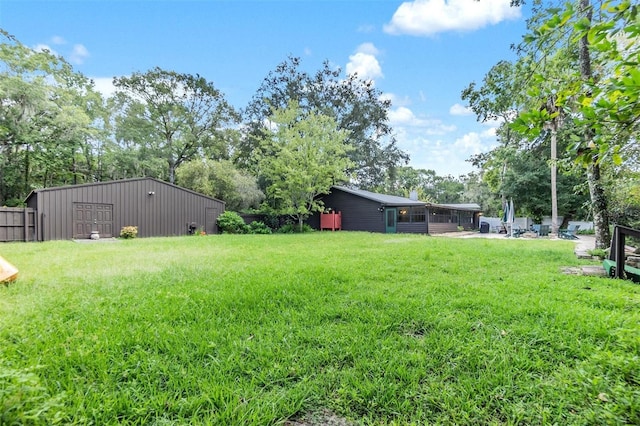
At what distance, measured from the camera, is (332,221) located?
20312 millimetres

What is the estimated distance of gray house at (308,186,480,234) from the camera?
18188 mm

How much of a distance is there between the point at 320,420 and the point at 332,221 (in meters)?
18.8

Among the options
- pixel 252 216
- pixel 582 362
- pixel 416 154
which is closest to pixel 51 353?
pixel 582 362

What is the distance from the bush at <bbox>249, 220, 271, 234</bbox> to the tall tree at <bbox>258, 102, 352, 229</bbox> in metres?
1.59

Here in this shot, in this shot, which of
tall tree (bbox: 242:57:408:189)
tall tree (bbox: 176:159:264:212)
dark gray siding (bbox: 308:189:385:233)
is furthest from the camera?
tall tree (bbox: 242:57:408:189)

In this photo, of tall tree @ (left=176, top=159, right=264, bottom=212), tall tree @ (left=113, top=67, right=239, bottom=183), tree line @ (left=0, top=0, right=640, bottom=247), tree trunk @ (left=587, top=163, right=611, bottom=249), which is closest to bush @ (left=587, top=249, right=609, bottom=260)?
tree trunk @ (left=587, top=163, right=611, bottom=249)

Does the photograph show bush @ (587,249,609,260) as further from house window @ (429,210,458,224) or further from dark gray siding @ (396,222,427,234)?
house window @ (429,210,458,224)

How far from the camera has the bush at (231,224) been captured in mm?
16984

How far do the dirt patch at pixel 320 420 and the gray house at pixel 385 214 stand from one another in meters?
17.0

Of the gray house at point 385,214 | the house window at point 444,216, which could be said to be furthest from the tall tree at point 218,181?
the house window at point 444,216

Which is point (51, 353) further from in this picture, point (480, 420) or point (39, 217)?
point (39, 217)

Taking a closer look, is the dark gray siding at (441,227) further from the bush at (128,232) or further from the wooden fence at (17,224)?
the wooden fence at (17,224)

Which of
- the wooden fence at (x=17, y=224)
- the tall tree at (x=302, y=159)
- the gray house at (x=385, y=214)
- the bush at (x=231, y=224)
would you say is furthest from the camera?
the gray house at (x=385, y=214)

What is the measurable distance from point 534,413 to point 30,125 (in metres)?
23.6
